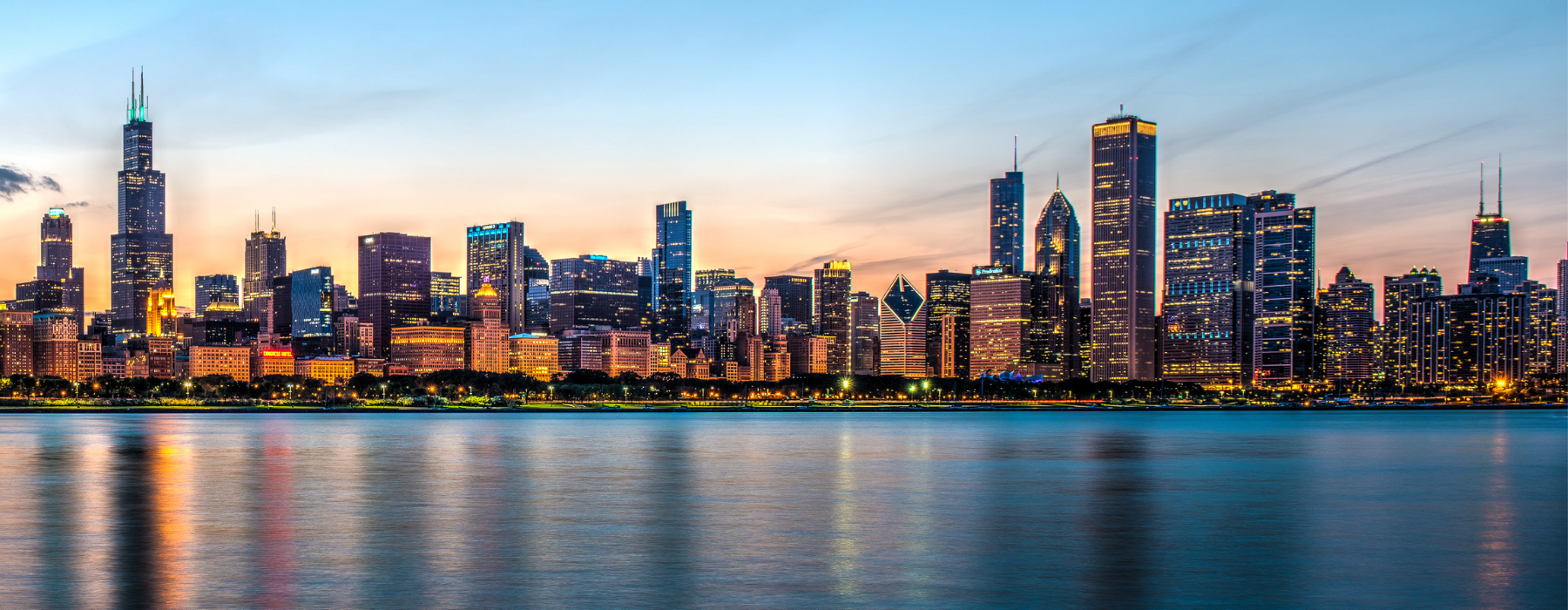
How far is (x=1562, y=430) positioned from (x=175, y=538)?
15029 cm

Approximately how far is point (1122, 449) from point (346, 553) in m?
70.7

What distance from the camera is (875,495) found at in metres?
52.4

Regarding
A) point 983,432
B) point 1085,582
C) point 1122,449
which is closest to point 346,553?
point 1085,582

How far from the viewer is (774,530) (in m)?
40.2

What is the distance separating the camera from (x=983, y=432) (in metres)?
132

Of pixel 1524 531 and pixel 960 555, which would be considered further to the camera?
pixel 1524 531

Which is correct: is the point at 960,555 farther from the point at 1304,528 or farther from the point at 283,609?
the point at 283,609

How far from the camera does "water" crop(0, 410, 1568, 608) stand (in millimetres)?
28547

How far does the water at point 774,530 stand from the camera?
28547 mm

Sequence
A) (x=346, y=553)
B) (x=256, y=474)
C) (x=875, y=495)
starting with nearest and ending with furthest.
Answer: (x=346, y=553)
(x=875, y=495)
(x=256, y=474)

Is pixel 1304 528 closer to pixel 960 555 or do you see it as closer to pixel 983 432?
pixel 960 555

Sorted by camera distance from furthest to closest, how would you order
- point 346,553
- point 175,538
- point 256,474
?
point 256,474 < point 175,538 < point 346,553

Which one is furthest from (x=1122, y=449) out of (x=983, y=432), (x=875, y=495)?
(x=875, y=495)

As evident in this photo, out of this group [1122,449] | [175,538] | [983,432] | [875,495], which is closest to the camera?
[175,538]
